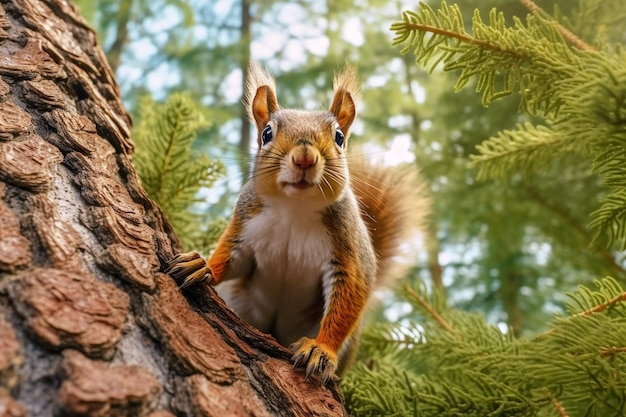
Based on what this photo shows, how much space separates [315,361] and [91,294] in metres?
0.48

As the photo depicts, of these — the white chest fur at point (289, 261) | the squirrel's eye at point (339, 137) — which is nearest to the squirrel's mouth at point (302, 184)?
the white chest fur at point (289, 261)

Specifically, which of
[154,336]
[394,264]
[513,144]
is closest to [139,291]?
[154,336]

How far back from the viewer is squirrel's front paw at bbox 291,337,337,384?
115 cm

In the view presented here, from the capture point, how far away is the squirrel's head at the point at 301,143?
1.41m

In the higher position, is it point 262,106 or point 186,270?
point 262,106

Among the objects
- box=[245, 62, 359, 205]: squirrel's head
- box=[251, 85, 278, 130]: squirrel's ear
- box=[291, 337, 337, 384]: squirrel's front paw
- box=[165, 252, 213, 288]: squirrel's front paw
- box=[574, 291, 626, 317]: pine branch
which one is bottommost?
box=[291, 337, 337, 384]: squirrel's front paw

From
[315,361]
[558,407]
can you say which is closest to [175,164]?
[315,361]

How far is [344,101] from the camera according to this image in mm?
1749

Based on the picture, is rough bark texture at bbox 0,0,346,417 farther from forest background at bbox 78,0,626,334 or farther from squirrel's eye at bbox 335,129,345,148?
forest background at bbox 78,0,626,334

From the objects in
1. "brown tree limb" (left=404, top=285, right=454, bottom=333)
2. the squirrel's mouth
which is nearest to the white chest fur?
the squirrel's mouth

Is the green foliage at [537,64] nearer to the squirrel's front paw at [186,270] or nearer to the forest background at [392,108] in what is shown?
the squirrel's front paw at [186,270]

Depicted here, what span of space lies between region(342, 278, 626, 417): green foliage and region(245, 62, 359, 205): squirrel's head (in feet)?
1.69

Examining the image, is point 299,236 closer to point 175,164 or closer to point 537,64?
point 175,164

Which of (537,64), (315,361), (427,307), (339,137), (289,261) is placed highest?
(537,64)
